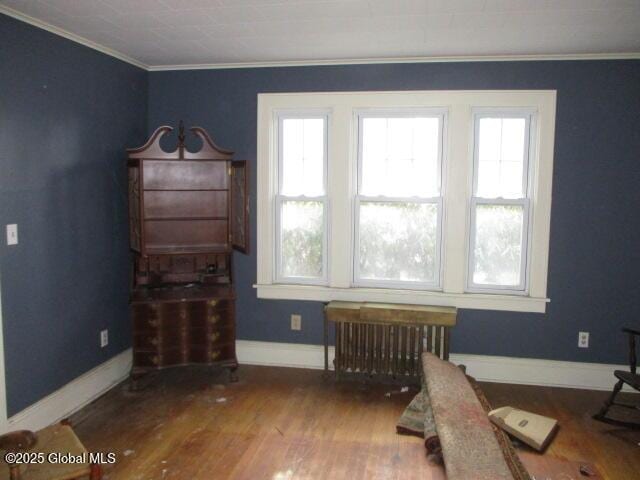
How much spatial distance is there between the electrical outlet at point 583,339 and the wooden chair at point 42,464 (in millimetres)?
3424

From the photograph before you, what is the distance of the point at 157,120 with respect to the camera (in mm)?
4391

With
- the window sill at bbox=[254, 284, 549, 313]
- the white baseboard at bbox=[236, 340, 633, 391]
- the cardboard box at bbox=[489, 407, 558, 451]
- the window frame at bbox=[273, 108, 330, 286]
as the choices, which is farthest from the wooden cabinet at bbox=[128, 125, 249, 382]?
the cardboard box at bbox=[489, 407, 558, 451]

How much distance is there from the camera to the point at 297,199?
427 centimetres

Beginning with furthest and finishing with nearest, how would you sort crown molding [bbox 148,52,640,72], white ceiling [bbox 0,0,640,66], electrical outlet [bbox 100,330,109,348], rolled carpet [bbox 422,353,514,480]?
electrical outlet [bbox 100,330,109,348] → crown molding [bbox 148,52,640,72] → white ceiling [bbox 0,0,640,66] → rolled carpet [bbox 422,353,514,480]

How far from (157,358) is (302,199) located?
167 centimetres

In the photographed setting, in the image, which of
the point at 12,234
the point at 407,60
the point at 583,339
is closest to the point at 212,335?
the point at 12,234

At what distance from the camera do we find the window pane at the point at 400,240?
4137mm

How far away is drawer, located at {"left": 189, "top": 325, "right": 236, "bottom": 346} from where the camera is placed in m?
3.88

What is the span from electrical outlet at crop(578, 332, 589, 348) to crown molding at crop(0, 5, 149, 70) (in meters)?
4.06

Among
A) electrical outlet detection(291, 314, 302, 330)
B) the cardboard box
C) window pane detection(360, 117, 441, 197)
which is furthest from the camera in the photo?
electrical outlet detection(291, 314, 302, 330)

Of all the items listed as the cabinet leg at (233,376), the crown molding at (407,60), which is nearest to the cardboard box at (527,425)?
the cabinet leg at (233,376)

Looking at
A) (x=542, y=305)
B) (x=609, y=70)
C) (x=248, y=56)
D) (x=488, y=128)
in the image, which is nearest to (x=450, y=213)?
(x=488, y=128)

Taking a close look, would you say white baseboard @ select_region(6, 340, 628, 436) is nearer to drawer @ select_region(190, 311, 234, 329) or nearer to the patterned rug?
the patterned rug

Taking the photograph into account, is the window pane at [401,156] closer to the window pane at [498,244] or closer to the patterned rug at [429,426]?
the window pane at [498,244]
